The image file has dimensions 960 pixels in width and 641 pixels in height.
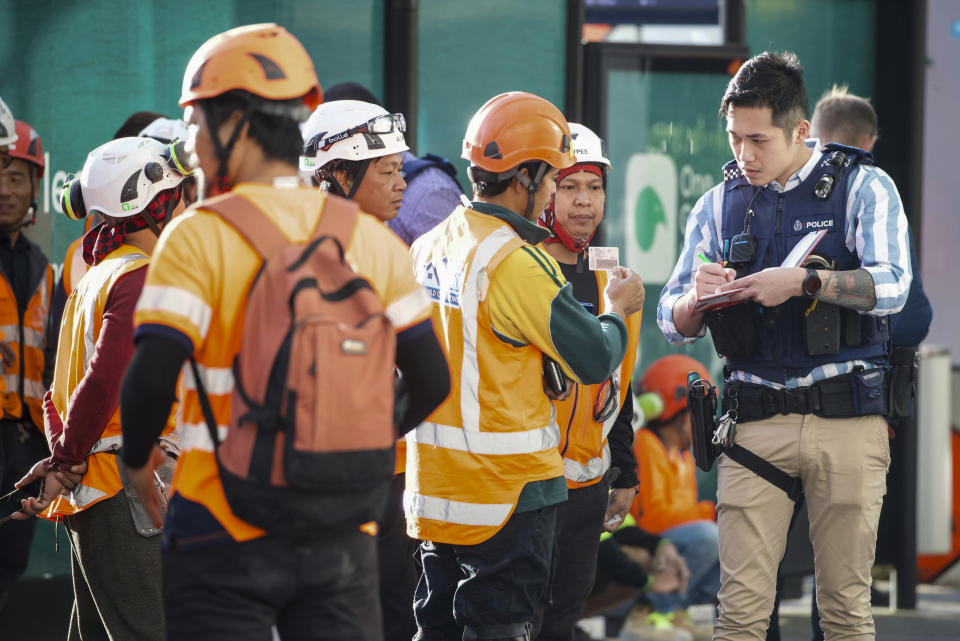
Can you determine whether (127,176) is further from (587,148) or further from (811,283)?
(811,283)

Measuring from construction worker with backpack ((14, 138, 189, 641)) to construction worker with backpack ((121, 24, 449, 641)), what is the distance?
1.02 meters

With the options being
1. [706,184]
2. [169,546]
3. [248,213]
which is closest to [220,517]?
[169,546]

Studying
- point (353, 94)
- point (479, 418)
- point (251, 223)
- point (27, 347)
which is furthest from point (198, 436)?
point (27, 347)

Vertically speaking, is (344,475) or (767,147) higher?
(767,147)

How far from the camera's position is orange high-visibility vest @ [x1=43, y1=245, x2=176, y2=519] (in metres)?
3.88

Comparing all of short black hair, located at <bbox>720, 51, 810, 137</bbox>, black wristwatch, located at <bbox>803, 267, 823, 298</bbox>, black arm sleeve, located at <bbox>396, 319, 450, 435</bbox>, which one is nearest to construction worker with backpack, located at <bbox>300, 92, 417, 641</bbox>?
short black hair, located at <bbox>720, 51, 810, 137</bbox>

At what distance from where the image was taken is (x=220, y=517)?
2672 mm

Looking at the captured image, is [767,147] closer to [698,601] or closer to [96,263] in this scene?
[96,263]

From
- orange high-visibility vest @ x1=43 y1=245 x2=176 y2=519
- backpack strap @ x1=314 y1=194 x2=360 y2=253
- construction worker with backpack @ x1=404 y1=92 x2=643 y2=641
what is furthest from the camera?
orange high-visibility vest @ x1=43 y1=245 x2=176 y2=519

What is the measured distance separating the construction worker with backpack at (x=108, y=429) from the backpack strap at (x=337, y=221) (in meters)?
1.08

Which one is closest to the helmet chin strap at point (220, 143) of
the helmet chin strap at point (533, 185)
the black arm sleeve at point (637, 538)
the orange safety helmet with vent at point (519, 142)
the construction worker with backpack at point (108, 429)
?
the construction worker with backpack at point (108, 429)

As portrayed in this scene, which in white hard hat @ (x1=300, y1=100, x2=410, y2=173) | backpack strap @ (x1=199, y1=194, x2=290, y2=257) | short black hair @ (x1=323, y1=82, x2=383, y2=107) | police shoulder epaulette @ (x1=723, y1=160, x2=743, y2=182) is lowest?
backpack strap @ (x1=199, y1=194, x2=290, y2=257)

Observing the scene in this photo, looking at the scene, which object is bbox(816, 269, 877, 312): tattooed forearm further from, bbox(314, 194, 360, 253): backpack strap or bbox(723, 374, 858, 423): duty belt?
bbox(314, 194, 360, 253): backpack strap

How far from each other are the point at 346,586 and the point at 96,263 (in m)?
1.70
